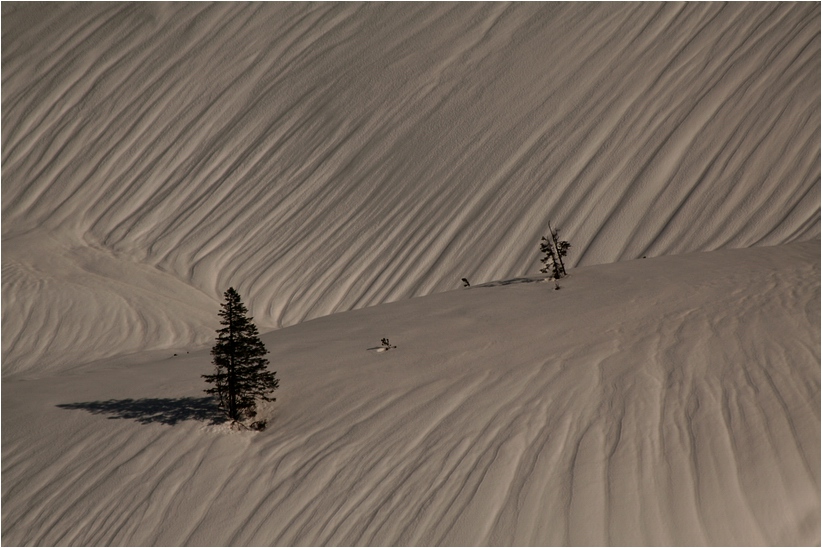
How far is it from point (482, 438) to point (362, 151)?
464 inches

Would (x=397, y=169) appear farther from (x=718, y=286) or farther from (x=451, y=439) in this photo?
(x=451, y=439)

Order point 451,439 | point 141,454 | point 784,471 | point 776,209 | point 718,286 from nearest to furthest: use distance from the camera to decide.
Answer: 1. point 784,471
2. point 451,439
3. point 141,454
4. point 718,286
5. point 776,209

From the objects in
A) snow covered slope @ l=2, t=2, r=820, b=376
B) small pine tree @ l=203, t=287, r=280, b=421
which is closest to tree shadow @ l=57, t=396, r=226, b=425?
small pine tree @ l=203, t=287, r=280, b=421

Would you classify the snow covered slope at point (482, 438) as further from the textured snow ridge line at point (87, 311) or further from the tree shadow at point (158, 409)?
the textured snow ridge line at point (87, 311)

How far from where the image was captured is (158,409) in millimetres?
8078

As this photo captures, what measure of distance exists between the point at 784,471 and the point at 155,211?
1523 cm

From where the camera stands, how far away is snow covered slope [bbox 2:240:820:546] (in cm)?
562

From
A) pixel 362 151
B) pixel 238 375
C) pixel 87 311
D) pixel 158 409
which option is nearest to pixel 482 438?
pixel 238 375

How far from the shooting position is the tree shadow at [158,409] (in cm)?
782

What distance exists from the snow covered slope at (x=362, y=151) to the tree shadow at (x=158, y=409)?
5092 millimetres

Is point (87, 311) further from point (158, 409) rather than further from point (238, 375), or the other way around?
point (238, 375)

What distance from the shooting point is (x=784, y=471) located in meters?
5.48

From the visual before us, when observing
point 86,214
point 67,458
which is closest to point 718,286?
point 67,458

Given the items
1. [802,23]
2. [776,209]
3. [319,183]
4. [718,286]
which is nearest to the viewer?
[718,286]
